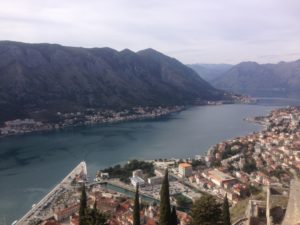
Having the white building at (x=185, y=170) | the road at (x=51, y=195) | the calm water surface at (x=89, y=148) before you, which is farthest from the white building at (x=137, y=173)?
the calm water surface at (x=89, y=148)

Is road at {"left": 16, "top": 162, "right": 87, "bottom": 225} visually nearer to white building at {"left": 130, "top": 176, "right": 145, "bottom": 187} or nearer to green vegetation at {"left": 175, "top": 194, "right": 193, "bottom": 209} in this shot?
white building at {"left": 130, "top": 176, "right": 145, "bottom": 187}

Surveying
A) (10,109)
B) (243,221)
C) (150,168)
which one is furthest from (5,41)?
(243,221)

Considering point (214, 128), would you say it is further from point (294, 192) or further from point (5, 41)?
point (5, 41)

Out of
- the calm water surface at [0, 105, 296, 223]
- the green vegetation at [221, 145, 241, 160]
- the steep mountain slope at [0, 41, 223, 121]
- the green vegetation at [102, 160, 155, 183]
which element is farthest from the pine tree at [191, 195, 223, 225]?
the steep mountain slope at [0, 41, 223, 121]

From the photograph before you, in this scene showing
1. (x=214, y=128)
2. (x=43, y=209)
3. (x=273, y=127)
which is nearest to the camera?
(x=43, y=209)

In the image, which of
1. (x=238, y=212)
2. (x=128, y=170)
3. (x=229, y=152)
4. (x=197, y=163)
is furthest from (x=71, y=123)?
(x=238, y=212)

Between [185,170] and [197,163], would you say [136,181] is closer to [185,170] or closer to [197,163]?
[185,170]

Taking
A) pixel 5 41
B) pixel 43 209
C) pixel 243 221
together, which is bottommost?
pixel 43 209

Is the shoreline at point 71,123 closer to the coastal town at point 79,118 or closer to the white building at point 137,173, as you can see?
the coastal town at point 79,118
